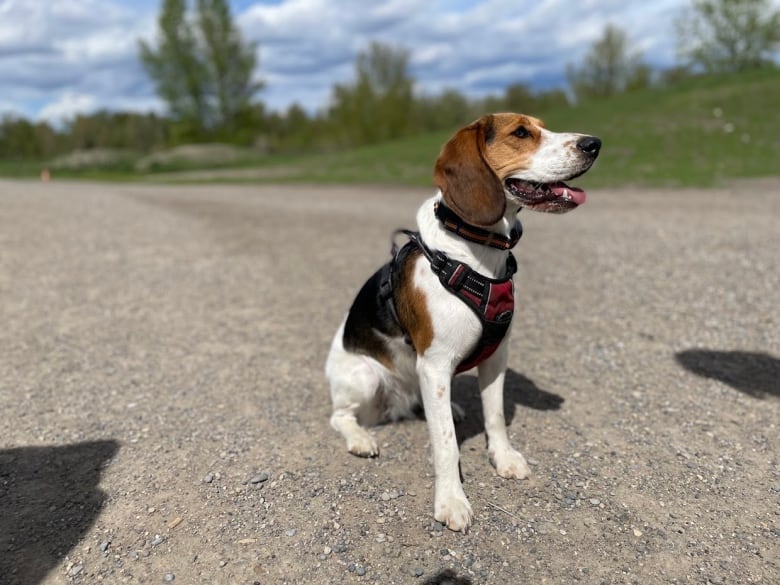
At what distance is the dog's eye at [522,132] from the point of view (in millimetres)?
3160

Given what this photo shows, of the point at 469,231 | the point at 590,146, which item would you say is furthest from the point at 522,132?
the point at 469,231

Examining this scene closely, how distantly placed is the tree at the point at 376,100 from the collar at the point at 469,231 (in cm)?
5210

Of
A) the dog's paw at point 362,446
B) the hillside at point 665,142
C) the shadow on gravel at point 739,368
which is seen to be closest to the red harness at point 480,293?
the dog's paw at point 362,446

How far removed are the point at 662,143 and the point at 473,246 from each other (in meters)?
24.4

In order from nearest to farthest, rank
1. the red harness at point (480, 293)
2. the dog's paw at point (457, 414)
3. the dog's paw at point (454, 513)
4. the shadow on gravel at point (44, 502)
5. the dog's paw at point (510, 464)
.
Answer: the shadow on gravel at point (44, 502) → the dog's paw at point (454, 513) → the red harness at point (480, 293) → the dog's paw at point (510, 464) → the dog's paw at point (457, 414)

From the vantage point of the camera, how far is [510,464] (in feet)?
11.3

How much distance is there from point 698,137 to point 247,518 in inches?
1045

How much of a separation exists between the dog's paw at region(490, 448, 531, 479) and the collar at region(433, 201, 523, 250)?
49.8 inches

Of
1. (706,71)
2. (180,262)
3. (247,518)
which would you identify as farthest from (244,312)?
(706,71)

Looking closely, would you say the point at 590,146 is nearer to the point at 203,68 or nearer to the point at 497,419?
the point at 497,419

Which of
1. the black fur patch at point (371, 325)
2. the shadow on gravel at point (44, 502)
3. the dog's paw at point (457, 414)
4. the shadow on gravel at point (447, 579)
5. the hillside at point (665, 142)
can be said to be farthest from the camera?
the hillside at point (665, 142)

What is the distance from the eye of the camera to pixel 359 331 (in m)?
3.73

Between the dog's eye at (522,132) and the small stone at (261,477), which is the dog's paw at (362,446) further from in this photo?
the dog's eye at (522,132)

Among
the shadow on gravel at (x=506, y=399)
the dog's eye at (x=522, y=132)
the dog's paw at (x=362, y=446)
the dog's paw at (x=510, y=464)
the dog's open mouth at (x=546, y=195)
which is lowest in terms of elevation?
the shadow on gravel at (x=506, y=399)
